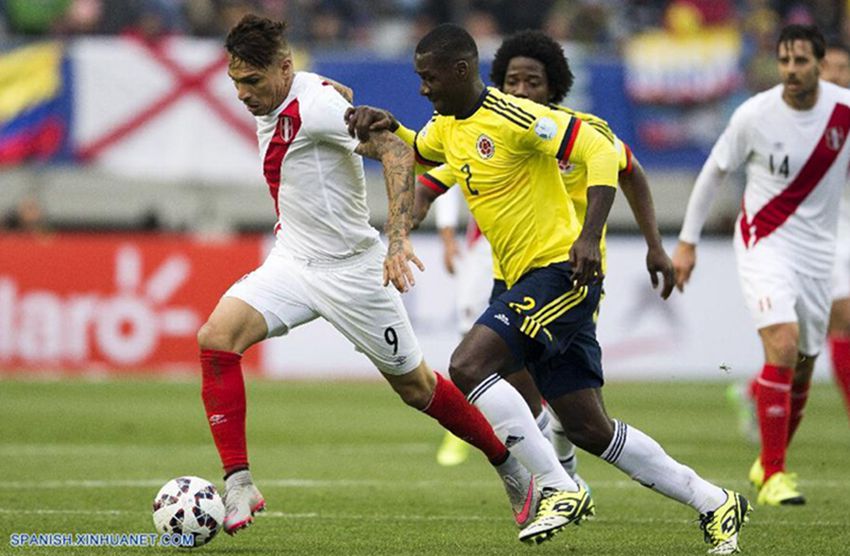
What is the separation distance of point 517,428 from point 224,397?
4.47ft

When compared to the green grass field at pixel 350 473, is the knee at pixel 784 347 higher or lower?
higher

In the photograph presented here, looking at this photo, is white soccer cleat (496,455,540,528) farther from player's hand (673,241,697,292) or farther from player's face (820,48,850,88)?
player's face (820,48,850,88)

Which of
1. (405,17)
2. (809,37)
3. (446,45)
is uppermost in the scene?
(405,17)

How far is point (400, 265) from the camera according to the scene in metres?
6.88

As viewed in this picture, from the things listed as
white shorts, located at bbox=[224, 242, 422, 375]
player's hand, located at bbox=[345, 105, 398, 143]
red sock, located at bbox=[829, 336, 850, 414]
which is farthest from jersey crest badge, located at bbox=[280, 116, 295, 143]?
red sock, located at bbox=[829, 336, 850, 414]

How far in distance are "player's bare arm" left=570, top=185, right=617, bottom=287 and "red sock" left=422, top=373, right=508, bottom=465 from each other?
1248mm

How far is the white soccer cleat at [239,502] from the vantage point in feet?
23.5

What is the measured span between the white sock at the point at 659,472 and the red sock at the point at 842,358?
459 centimetres

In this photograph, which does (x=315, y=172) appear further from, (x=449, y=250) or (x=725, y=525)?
(x=449, y=250)

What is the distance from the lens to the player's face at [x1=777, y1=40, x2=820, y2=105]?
30.9 feet

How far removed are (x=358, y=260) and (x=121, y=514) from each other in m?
1.82

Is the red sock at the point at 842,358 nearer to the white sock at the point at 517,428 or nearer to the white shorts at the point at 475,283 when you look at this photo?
the white shorts at the point at 475,283

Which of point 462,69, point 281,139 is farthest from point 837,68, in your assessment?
point 281,139

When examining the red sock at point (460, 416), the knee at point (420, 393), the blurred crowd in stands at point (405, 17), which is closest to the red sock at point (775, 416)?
the red sock at point (460, 416)
